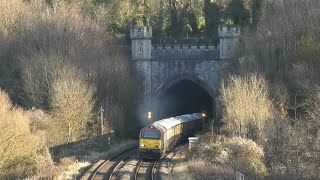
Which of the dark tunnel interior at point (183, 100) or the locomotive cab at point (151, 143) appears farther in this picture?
the dark tunnel interior at point (183, 100)

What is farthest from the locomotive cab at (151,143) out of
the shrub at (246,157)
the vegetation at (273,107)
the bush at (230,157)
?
the shrub at (246,157)

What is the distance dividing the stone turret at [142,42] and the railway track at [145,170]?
15443 millimetres

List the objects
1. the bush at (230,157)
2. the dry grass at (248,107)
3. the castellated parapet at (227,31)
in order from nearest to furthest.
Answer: the bush at (230,157), the dry grass at (248,107), the castellated parapet at (227,31)

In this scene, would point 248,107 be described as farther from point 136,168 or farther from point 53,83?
point 53,83

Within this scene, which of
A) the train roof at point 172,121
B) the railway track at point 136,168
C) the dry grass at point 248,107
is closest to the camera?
the railway track at point 136,168

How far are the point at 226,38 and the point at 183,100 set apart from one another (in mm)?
11040

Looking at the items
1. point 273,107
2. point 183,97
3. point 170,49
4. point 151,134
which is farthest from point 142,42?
point 273,107

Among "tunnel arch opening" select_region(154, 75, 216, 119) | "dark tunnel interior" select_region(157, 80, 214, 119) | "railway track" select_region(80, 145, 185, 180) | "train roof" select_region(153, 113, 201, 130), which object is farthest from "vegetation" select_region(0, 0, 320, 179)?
"dark tunnel interior" select_region(157, 80, 214, 119)

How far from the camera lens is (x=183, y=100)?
4856 cm

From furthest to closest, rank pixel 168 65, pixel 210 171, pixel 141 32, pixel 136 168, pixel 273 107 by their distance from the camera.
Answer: pixel 168 65
pixel 141 32
pixel 273 107
pixel 136 168
pixel 210 171

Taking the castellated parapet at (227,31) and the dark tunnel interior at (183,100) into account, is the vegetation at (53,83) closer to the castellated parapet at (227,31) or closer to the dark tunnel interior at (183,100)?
the dark tunnel interior at (183,100)

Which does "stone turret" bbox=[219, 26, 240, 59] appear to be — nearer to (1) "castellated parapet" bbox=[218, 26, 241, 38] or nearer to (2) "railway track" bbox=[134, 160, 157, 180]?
(1) "castellated parapet" bbox=[218, 26, 241, 38]

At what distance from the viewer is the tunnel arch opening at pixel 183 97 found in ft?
135

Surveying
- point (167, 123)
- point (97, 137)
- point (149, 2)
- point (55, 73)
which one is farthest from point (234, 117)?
point (149, 2)
